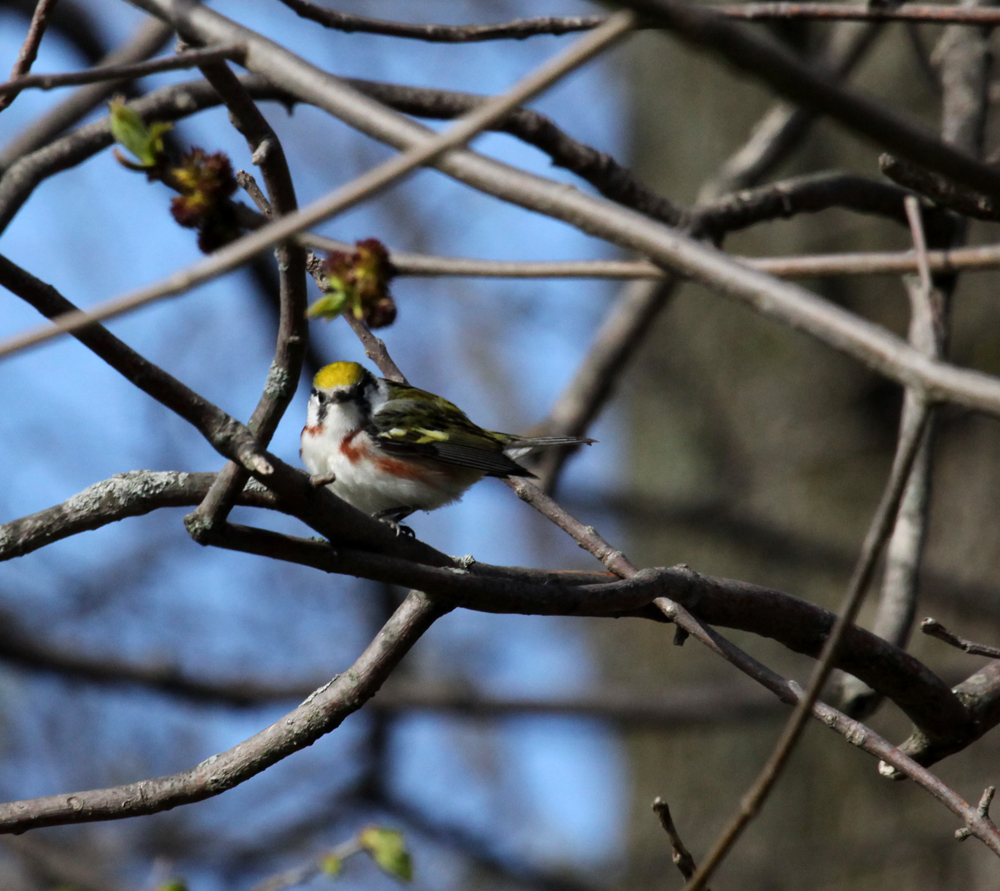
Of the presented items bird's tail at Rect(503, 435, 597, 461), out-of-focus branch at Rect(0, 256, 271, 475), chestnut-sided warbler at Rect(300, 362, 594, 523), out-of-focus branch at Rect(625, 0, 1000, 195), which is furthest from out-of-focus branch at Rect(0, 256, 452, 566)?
bird's tail at Rect(503, 435, 597, 461)

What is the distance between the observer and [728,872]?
21.6 feet

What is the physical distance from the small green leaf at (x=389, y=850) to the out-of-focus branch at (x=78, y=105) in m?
2.77

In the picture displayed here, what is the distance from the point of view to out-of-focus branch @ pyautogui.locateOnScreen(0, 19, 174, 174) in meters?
3.85

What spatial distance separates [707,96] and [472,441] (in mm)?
5187

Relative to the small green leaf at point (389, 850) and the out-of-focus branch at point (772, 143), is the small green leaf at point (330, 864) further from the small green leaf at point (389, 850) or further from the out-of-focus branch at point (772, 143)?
the out-of-focus branch at point (772, 143)

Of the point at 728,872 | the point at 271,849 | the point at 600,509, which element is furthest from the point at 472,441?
the point at 728,872

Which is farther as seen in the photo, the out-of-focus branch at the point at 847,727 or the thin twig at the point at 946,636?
the thin twig at the point at 946,636

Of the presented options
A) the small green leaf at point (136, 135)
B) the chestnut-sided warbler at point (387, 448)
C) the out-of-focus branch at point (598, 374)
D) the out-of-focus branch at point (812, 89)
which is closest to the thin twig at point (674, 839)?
the out-of-focus branch at point (812, 89)

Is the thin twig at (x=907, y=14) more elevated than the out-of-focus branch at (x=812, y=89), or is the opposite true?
the thin twig at (x=907, y=14)

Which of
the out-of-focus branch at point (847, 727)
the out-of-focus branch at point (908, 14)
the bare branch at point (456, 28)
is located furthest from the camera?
the bare branch at point (456, 28)

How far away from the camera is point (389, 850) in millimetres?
2408

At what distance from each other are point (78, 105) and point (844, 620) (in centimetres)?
369

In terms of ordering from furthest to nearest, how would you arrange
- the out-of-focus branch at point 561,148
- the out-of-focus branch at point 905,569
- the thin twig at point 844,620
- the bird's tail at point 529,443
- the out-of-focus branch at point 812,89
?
the bird's tail at point 529,443
the out-of-focus branch at point 561,148
the out-of-focus branch at point 905,569
the thin twig at point 844,620
the out-of-focus branch at point 812,89

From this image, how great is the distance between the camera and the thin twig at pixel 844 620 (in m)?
1.13
